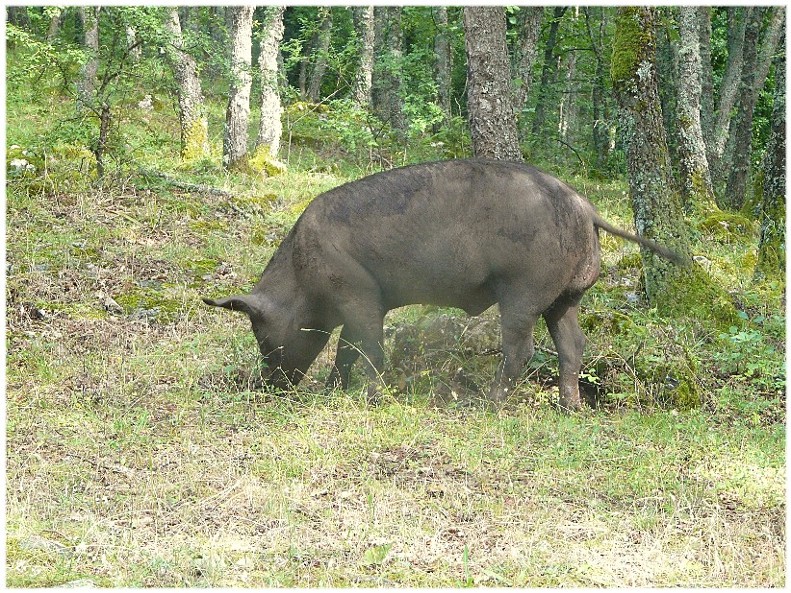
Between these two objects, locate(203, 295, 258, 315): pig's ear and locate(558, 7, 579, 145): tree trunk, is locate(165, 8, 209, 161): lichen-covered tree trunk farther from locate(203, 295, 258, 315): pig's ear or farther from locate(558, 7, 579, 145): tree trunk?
locate(558, 7, 579, 145): tree trunk

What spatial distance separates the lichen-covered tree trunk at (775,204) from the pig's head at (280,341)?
481 centimetres

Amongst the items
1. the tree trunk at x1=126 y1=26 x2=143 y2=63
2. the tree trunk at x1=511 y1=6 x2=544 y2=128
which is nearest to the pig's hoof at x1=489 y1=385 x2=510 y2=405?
the tree trunk at x1=126 y1=26 x2=143 y2=63

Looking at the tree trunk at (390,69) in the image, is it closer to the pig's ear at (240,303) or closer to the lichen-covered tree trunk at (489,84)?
the lichen-covered tree trunk at (489,84)

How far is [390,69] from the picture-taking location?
661 inches

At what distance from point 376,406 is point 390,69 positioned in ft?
36.0

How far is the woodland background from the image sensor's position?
4.76 meters

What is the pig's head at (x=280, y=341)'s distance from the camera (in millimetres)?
7480

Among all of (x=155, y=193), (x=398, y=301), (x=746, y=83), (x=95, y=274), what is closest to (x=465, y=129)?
(x=746, y=83)

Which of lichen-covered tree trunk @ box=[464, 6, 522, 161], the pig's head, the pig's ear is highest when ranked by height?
lichen-covered tree trunk @ box=[464, 6, 522, 161]

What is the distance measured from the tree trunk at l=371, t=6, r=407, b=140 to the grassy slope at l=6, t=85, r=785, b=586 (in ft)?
30.2

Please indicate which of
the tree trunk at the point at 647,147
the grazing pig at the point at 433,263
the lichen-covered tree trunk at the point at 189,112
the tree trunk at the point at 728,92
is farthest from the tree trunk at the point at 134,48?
the tree trunk at the point at 728,92

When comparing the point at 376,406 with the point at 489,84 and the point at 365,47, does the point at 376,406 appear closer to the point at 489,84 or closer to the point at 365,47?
the point at 489,84

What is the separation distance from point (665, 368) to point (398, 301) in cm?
215

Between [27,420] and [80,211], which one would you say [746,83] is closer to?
[80,211]
